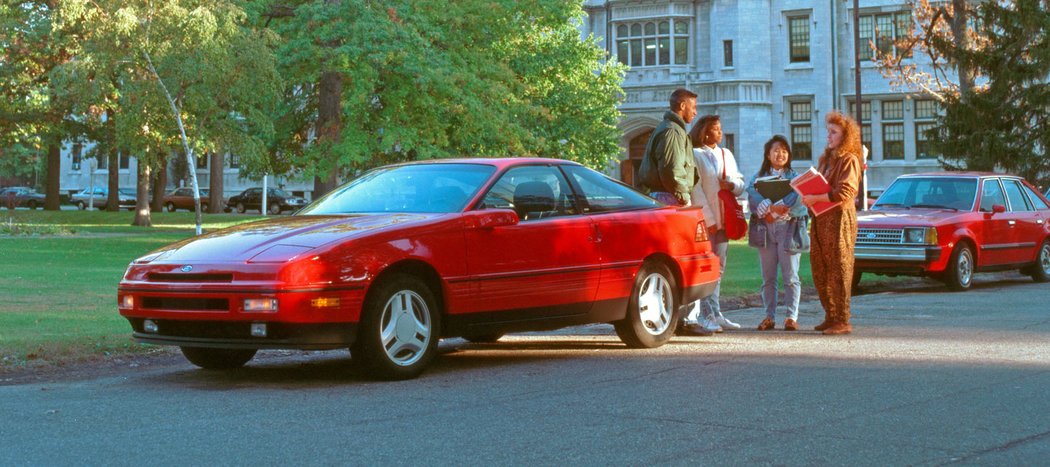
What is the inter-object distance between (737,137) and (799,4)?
580cm

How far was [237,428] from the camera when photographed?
7301mm

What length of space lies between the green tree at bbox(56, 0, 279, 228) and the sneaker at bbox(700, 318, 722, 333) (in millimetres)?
21094

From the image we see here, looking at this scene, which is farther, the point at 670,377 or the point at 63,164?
the point at 63,164

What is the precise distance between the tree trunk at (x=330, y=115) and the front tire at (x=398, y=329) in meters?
24.0

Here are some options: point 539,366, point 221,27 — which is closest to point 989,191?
point 539,366

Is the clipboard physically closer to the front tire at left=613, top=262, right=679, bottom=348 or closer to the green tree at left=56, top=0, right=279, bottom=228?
the front tire at left=613, top=262, right=679, bottom=348

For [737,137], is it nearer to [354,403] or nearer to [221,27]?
[221,27]

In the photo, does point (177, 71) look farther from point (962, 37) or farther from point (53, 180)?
point (53, 180)

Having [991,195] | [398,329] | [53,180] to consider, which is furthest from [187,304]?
[53,180]

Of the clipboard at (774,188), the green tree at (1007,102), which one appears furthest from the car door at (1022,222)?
the green tree at (1007,102)

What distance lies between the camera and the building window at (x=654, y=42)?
55438 mm

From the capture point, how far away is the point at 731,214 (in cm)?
1253

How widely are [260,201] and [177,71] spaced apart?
43.7 metres

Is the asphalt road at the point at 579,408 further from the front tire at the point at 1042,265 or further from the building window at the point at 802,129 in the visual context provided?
the building window at the point at 802,129
